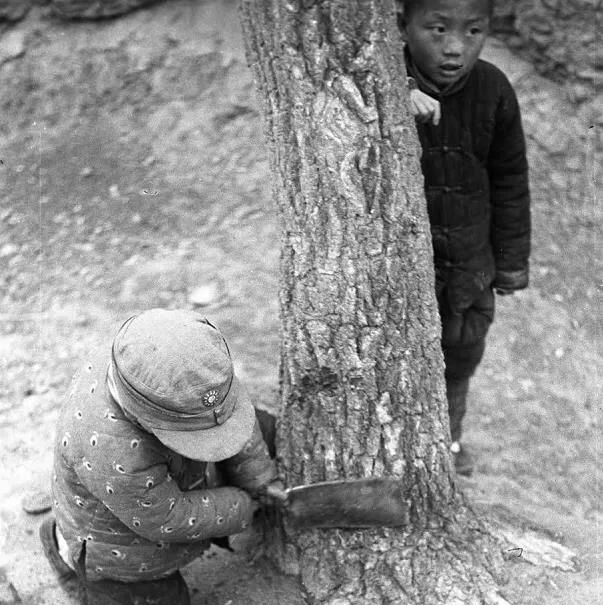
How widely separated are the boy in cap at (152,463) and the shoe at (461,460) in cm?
99

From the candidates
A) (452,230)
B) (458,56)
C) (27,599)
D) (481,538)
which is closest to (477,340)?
(452,230)

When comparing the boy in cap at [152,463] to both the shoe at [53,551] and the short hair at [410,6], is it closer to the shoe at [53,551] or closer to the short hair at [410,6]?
the shoe at [53,551]

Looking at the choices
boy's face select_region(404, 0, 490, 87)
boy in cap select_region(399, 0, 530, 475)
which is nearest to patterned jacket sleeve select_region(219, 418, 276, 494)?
boy in cap select_region(399, 0, 530, 475)

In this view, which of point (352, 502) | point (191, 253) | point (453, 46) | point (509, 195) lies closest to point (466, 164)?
point (509, 195)

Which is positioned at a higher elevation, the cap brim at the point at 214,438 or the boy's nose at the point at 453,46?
the boy's nose at the point at 453,46

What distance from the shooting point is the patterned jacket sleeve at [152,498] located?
1935 mm

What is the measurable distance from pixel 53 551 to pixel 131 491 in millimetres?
595

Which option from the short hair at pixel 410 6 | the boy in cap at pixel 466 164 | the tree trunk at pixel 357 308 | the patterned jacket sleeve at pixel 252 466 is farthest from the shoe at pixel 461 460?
the short hair at pixel 410 6

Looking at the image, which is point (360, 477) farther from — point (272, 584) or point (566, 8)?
point (566, 8)

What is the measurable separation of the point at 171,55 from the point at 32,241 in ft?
4.10

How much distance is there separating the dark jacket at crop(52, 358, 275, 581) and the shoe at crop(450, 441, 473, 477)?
3.26ft

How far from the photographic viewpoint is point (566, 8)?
403cm

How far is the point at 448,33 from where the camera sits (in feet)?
7.07

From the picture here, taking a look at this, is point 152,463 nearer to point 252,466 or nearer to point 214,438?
point 214,438
